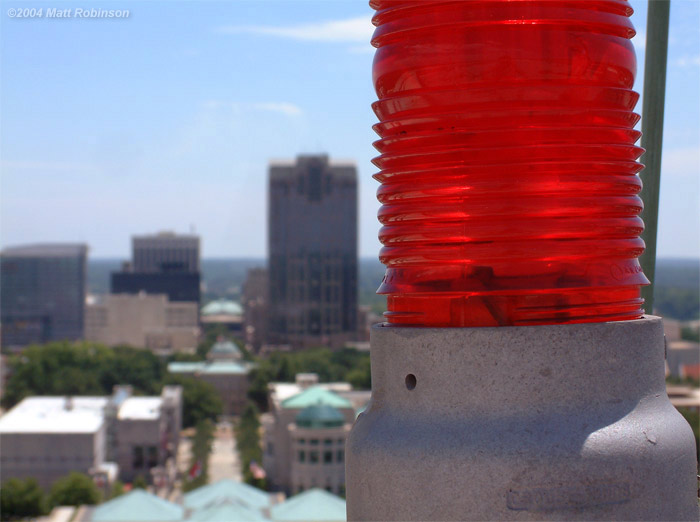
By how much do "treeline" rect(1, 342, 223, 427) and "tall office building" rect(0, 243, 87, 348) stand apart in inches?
2102

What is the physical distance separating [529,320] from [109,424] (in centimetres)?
7837

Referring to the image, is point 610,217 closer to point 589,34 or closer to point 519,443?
point 589,34

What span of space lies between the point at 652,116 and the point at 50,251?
191 meters

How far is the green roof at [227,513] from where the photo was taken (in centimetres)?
4253

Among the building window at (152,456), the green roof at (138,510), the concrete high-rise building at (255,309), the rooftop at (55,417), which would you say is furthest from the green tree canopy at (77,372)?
the green roof at (138,510)

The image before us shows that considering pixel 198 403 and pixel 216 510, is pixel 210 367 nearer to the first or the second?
pixel 198 403

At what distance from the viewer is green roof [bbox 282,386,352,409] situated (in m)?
69.3

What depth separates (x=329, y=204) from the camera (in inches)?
5999

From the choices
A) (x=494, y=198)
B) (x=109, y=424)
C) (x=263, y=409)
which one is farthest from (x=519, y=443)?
(x=263, y=409)

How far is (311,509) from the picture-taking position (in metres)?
45.2

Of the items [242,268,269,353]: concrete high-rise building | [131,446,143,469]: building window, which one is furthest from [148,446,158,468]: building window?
[242,268,269,353]: concrete high-rise building

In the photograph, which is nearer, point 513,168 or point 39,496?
point 513,168

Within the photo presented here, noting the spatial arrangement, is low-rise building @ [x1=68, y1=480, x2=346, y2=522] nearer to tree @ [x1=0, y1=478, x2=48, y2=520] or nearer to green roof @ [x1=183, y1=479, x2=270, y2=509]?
green roof @ [x1=183, y1=479, x2=270, y2=509]

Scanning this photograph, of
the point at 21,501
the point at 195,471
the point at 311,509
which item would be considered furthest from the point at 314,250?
the point at 311,509
